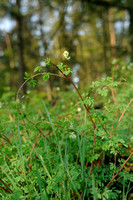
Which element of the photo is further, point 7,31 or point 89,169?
point 7,31

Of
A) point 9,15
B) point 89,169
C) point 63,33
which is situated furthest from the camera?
point 63,33

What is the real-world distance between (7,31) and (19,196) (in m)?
14.3

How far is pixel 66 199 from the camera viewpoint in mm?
1076

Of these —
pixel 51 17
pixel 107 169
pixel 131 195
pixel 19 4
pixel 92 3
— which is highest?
pixel 51 17

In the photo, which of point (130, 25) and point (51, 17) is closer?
point (130, 25)

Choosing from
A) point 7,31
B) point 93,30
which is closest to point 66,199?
point 7,31

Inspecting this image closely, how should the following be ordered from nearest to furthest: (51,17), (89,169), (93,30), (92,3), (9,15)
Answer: (89,169), (92,3), (9,15), (51,17), (93,30)

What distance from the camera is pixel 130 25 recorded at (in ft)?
20.2

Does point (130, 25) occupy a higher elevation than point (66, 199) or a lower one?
higher

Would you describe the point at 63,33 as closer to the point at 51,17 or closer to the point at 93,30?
the point at 51,17

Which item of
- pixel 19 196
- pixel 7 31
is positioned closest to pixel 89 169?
pixel 19 196

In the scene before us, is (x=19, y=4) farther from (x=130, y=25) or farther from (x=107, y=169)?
(x=107, y=169)

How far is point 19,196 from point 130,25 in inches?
266

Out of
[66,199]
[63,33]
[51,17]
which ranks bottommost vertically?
[66,199]
